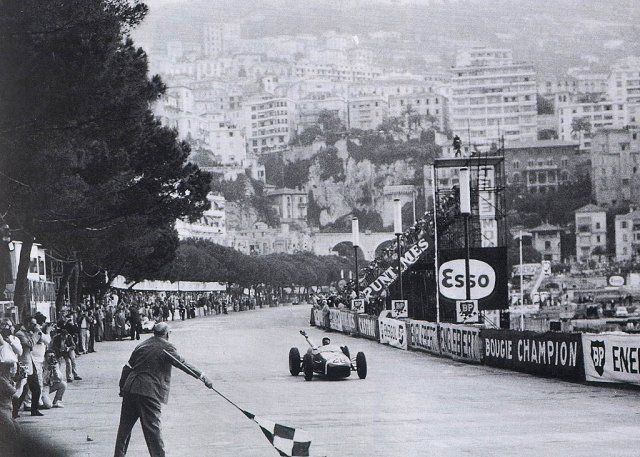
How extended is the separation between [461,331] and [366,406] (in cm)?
1273

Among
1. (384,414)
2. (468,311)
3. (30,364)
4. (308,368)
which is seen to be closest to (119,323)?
(468,311)

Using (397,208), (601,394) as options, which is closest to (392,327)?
(397,208)

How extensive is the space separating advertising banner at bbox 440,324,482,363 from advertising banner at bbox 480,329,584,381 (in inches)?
19.4

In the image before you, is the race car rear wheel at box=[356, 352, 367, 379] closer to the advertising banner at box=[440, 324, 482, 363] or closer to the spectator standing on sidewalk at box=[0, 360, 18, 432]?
the advertising banner at box=[440, 324, 482, 363]

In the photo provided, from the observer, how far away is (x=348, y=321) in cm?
5341

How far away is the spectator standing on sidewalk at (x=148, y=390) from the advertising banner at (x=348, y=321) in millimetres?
36988

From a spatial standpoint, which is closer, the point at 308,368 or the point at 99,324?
the point at 308,368

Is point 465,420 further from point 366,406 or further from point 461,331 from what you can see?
point 461,331

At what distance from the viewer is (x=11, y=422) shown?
48.7 feet

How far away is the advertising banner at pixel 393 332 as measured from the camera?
1571 inches

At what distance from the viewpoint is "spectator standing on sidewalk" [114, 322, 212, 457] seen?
1384 cm

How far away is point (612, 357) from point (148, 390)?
484 inches

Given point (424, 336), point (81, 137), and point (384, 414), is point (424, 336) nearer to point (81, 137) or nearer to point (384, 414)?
point (81, 137)

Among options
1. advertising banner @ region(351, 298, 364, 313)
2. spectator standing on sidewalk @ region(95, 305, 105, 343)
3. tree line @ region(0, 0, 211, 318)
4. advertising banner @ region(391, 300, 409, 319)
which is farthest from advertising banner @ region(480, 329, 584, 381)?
spectator standing on sidewalk @ region(95, 305, 105, 343)
